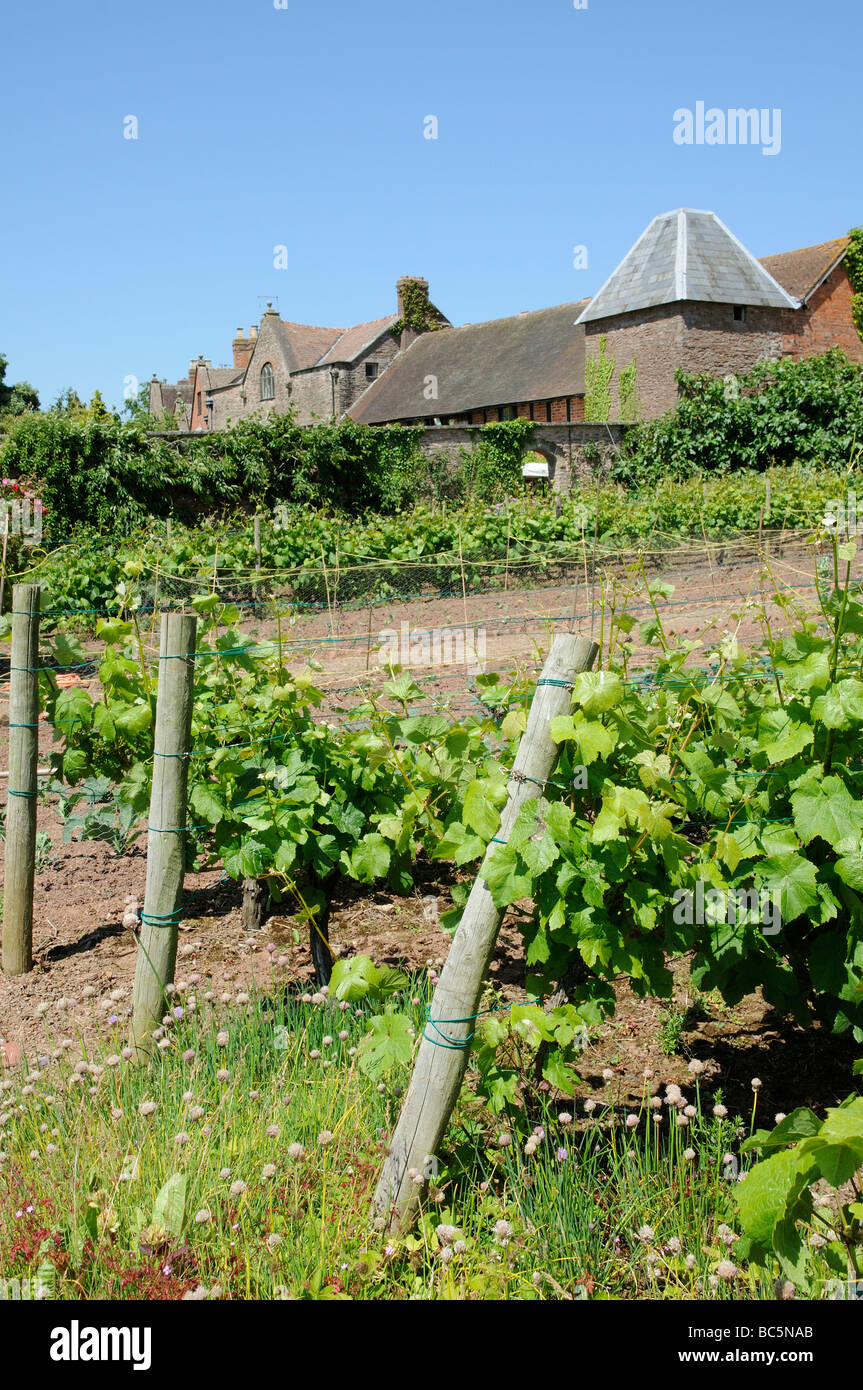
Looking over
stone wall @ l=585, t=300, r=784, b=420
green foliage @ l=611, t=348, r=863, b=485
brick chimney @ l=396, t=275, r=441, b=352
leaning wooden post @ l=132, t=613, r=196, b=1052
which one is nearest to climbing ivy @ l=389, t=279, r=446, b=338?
brick chimney @ l=396, t=275, r=441, b=352

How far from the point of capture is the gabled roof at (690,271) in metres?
29.1

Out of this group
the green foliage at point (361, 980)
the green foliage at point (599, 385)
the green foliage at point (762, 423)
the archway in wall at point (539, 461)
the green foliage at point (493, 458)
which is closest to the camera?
the green foliage at point (361, 980)

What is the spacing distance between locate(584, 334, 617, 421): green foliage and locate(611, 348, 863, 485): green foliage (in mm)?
2389

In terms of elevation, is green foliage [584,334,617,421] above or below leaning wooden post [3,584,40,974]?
above

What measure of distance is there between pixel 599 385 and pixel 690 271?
401 centimetres

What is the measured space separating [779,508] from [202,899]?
15.5 m

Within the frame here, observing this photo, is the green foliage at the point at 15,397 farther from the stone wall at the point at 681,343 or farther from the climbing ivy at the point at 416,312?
the stone wall at the point at 681,343

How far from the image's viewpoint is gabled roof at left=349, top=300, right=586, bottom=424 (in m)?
33.0

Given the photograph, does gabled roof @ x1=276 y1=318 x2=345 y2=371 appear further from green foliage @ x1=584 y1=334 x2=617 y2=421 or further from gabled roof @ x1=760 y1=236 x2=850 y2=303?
gabled roof @ x1=760 y1=236 x2=850 y2=303

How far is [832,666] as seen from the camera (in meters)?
2.57

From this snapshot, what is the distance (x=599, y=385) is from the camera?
3081 cm

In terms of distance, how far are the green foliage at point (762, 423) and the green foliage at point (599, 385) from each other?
2.39 metres

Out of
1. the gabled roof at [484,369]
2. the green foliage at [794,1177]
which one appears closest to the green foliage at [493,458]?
the gabled roof at [484,369]

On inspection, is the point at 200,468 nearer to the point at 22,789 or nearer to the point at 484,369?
the point at 22,789
